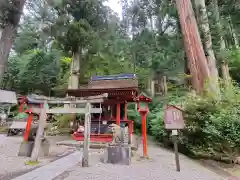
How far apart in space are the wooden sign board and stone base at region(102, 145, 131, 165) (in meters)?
1.30

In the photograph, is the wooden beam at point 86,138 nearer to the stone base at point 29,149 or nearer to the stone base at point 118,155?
the stone base at point 118,155

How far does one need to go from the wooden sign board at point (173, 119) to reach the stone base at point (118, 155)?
130 cm

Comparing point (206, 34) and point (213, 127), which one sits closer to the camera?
point (213, 127)

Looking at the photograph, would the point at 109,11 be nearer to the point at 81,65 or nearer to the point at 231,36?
the point at 81,65

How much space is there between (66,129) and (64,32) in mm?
6406

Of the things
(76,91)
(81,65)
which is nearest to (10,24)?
(76,91)

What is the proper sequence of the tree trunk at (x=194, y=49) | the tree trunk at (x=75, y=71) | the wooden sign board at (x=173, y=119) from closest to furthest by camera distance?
1. the wooden sign board at (x=173, y=119)
2. the tree trunk at (x=194, y=49)
3. the tree trunk at (x=75, y=71)

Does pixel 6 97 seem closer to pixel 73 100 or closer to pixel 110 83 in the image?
pixel 73 100

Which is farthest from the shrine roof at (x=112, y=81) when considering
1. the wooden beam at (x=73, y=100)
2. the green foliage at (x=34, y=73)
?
the green foliage at (x=34, y=73)

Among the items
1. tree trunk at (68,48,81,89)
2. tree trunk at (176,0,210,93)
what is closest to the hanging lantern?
tree trunk at (176,0,210,93)

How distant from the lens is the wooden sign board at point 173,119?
4406 millimetres

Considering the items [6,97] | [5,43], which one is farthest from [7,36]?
[6,97]

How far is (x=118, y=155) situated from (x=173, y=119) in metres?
1.78

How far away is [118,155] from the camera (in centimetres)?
464
